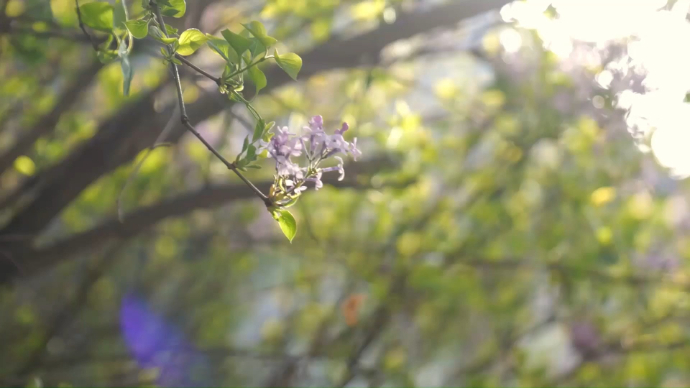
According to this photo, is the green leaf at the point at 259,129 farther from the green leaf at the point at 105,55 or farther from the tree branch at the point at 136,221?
the tree branch at the point at 136,221

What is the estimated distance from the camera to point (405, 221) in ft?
4.51

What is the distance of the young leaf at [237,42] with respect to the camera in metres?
0.36

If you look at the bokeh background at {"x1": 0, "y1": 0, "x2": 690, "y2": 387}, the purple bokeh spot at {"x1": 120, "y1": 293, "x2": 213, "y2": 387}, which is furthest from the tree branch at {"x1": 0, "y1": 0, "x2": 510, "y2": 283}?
the purple bokeh spot at {"x1": 120, "y1": 293, "x2": 213, "y2": 387}

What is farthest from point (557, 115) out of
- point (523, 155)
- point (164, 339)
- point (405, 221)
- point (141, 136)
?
point (164, 339)

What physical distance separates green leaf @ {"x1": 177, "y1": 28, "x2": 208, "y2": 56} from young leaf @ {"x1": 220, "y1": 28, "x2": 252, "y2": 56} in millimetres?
25

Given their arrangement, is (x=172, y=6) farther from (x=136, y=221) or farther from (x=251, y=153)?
(x=136, y=221)

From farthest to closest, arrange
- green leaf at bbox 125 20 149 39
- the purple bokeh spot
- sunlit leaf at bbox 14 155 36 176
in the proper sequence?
the purple bokeh spot → sunlit leaf at bbox 14 155 36 176 → green leaf at bbox 125 20 149 39

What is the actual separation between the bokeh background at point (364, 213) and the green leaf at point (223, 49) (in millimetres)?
462

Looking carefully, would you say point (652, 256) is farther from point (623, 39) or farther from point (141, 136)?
point (141, 136)

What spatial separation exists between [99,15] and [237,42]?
0.11 meters

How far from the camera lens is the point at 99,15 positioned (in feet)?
1.25

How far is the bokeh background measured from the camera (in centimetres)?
99

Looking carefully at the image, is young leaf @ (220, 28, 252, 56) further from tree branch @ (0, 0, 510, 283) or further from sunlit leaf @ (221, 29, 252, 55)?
tree branch @ (0, 0, 510, 283)

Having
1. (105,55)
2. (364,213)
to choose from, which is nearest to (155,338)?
(364,213)
